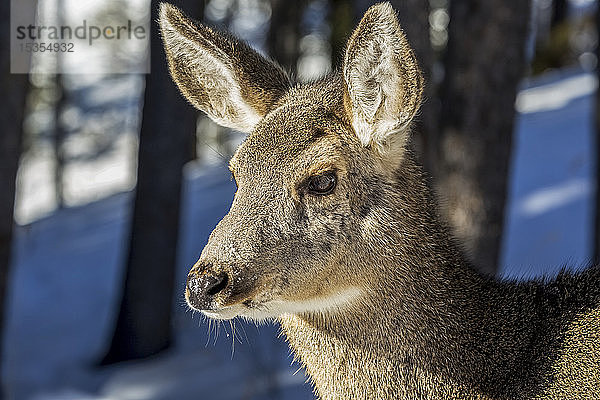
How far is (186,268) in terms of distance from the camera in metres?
10.4

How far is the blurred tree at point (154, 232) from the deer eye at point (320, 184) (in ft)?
17.8

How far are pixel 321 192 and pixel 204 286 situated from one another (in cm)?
52

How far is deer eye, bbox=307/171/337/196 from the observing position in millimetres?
2854

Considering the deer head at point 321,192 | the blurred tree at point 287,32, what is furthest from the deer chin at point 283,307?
the blurred tree at point 287,32

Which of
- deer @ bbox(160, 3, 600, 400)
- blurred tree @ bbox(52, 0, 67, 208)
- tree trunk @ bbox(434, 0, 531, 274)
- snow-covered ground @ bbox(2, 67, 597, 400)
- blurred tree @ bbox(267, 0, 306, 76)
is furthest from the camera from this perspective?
blurred tree @ bbox(52, 0, 67, 208)

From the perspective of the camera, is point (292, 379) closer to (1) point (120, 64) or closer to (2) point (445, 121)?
(2) point (445, 121)

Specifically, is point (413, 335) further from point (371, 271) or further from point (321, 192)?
point (321, 192)

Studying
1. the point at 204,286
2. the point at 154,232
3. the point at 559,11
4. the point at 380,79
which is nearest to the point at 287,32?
the point at 559,11

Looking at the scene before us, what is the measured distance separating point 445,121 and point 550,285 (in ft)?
12.6

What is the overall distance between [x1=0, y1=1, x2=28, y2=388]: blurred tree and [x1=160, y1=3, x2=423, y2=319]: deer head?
397 cm

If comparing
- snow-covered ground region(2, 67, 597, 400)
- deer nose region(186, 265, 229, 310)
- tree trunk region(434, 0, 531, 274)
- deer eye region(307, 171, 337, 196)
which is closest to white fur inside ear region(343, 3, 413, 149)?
deer eye region(307, 171, 337, 196)

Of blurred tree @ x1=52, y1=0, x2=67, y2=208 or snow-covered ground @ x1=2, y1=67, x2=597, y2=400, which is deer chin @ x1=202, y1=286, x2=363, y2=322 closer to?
snow-covered ground @ x1=2, y1=67, x2=597, y2=400

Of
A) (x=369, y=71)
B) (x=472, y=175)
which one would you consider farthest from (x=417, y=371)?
(x=472, y=175)

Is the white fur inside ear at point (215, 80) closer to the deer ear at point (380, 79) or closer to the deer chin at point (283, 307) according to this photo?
the deer ear at point (380, 79)
